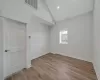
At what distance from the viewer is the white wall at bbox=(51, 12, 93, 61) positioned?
342 centimetres

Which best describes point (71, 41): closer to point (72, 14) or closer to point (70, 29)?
point (70, 29)

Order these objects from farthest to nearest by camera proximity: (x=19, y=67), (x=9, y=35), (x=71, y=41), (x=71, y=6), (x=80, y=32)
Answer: (x=71, y=41) → (x=80, y=32) → (x=71, y=6) → (x=19, y=67) → (x=9, y=35)

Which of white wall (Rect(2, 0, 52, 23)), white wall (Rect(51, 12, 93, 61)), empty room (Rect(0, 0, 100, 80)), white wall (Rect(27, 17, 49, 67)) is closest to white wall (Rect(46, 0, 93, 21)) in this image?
empty room (Rect(0, 0, 100, 80))

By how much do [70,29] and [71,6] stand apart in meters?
1.49

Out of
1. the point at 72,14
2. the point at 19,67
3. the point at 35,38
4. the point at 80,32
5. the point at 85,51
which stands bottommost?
the point at 19,67

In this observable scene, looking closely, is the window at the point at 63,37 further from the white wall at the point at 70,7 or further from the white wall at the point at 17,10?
the white wall at the point at 17,10

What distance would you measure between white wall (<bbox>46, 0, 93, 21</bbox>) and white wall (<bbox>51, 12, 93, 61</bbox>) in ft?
1.17

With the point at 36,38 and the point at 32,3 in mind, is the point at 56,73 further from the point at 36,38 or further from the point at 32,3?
the point at 32,3

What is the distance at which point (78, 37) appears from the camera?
3.85 meters

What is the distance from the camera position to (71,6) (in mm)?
3457

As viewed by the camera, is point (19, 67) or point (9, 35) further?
point (19, 67)

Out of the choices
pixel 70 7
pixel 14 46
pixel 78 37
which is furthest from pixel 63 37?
pixel 14 46

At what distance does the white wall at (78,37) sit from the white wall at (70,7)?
36 cm

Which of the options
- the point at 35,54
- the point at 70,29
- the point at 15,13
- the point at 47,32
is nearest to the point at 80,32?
the point at 70,29
